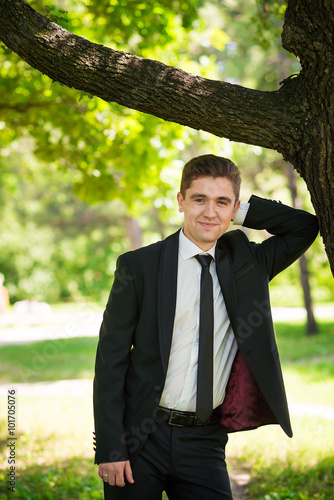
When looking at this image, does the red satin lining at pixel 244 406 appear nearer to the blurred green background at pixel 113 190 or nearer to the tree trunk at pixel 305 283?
the blurred green background at pixel 113 190

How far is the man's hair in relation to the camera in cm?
281

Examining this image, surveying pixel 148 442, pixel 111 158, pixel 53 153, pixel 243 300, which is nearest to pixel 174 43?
pixel 111 158

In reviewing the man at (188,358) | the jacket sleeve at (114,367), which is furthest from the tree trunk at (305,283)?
the jacket sleeve at (114,367)

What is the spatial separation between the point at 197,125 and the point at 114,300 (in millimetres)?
1044

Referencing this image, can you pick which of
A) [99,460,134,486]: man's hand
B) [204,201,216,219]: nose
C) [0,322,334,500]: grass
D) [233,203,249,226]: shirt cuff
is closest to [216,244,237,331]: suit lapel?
[204,201,216,219]: nose

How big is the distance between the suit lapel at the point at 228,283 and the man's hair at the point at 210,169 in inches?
16.0

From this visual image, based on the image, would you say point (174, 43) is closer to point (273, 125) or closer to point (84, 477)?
point (273, 125)

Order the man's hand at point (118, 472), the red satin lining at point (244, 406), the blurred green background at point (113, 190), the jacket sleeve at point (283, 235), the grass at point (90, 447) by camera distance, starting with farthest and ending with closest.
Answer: the blurred green background at point (113, 190), the grass at point (90, 447), the jacket sleeve at point (283, 235), the red satin lining at point (244, 406), the man's hand at point (118, 472)

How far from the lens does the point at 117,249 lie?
3134cm

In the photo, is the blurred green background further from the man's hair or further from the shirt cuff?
the shirt cuff

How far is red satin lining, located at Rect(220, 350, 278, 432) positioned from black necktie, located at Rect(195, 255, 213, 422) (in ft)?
0.68

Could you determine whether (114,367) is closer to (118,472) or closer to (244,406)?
(118,472)

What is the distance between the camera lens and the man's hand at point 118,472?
2.55m

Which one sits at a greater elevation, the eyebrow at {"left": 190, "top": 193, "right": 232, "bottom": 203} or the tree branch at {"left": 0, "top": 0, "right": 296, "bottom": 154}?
the tree branch at {"left": 0, "top": 0, "right": 296, "bottom": 154}
